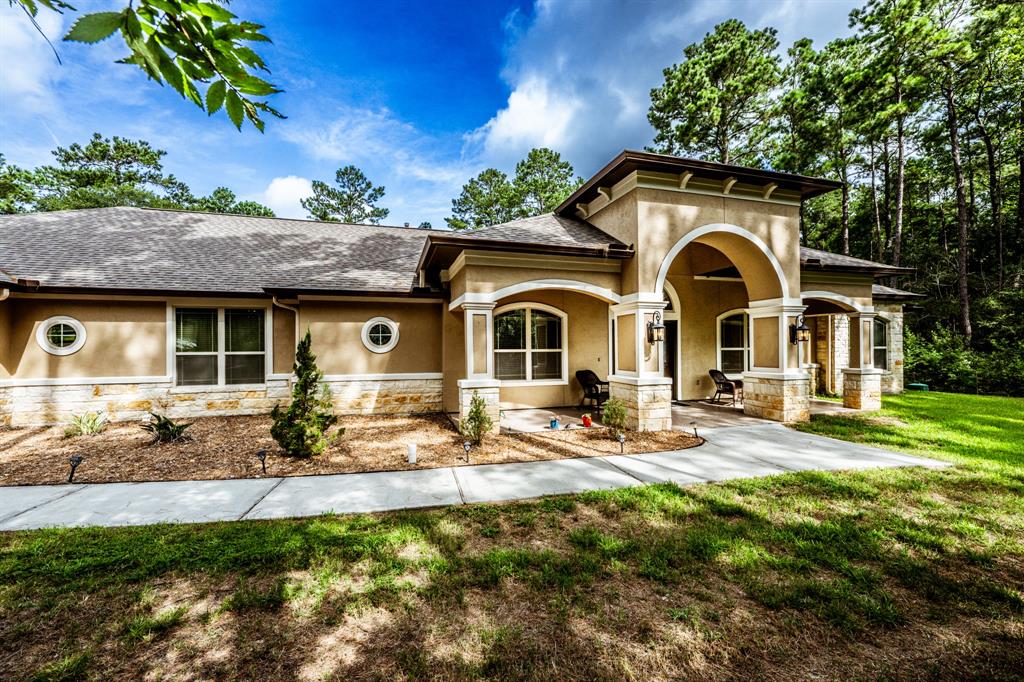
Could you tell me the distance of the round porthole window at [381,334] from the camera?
959 cm

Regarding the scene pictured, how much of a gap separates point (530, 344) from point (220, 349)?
7523 millimetres

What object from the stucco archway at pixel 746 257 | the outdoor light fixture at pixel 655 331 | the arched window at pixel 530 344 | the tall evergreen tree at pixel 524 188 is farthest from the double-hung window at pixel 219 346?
the tall evergreen tree at pixel 524 188

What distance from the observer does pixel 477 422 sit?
21.2 feet

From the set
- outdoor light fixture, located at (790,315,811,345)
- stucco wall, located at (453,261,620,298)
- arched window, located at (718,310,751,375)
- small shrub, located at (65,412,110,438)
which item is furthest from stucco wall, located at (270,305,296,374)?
arched window, located at (718,310,751,375)

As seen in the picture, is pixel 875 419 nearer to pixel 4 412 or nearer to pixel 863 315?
pixel 863 315

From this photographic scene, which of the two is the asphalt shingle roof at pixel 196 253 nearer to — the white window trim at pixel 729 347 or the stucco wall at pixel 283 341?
the stucco wall at pixel 283 341

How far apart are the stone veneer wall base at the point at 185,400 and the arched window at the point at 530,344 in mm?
1925

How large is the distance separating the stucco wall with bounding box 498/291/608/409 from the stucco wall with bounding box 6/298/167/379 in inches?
316

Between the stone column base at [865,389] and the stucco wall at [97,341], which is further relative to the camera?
the stone column base at [865,389]

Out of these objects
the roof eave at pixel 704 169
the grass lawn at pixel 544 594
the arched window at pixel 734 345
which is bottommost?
the grass lawn at pixel 544 594

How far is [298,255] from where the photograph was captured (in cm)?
1095

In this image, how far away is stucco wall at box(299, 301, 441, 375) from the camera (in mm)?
9258

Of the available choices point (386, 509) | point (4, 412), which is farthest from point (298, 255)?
point (386, 509)

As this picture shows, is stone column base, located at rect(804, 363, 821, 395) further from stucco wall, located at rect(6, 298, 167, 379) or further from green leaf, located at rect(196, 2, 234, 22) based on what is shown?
stucco wall, located at rect(6, 298, 167, 379)
